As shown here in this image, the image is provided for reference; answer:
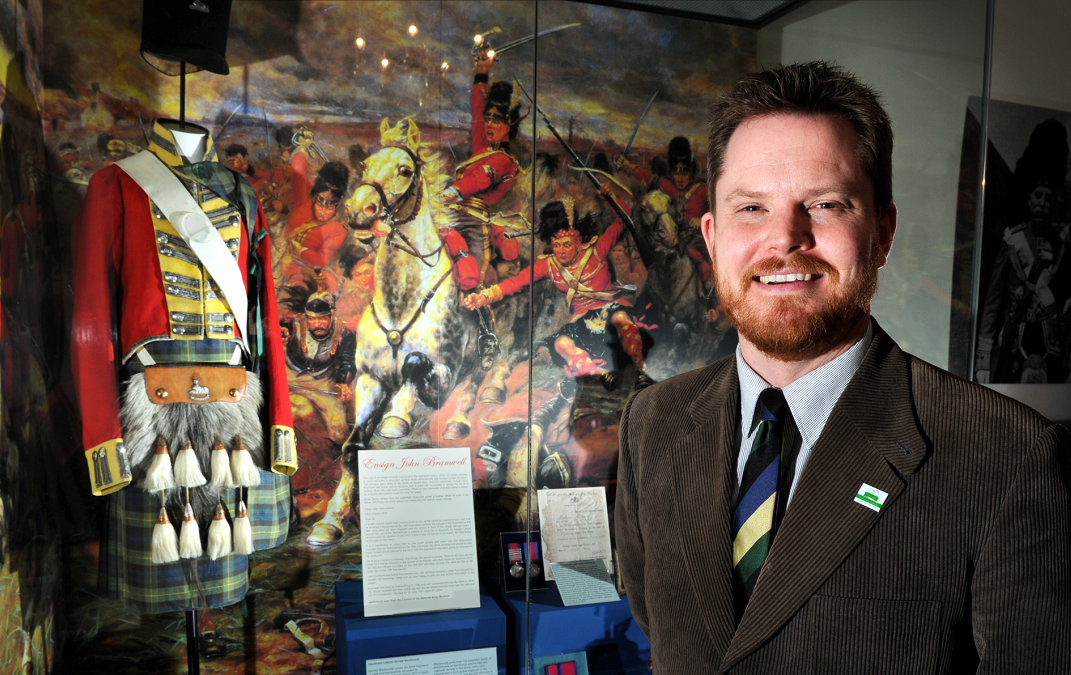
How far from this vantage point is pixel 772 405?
1144 mm

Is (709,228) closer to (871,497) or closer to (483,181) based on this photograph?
(871,497)

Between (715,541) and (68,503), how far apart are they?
70.0 inches

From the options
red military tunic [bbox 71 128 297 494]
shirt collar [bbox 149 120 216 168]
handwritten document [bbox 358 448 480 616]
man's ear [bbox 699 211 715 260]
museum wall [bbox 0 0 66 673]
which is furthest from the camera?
handwritten document [bbox 358 448 480 616]

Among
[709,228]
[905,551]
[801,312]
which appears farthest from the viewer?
[709,228]

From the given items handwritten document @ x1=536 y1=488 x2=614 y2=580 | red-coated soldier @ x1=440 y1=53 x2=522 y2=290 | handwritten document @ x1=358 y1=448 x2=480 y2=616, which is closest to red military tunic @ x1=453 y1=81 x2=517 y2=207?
red-coated soldier @ x1=440 y1=53 x2=522 y2=290

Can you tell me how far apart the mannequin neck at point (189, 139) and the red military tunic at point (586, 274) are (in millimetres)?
1155

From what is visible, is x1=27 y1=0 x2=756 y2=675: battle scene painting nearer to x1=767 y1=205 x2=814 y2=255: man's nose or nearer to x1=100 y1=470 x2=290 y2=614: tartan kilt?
x1=100 y1=470 x2=290 y2=614: tartan kilt

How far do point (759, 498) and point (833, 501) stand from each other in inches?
4.8

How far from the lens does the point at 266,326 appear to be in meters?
2.31

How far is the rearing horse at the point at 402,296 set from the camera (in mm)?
2580

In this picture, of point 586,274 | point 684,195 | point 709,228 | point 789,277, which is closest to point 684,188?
point 684,195

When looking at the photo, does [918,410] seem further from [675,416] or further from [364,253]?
[364,253]

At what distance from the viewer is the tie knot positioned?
1137mm

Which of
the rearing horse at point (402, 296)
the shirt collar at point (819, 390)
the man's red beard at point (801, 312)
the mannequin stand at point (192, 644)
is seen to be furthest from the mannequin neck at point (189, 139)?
the shirt collar at point (819, 390)
